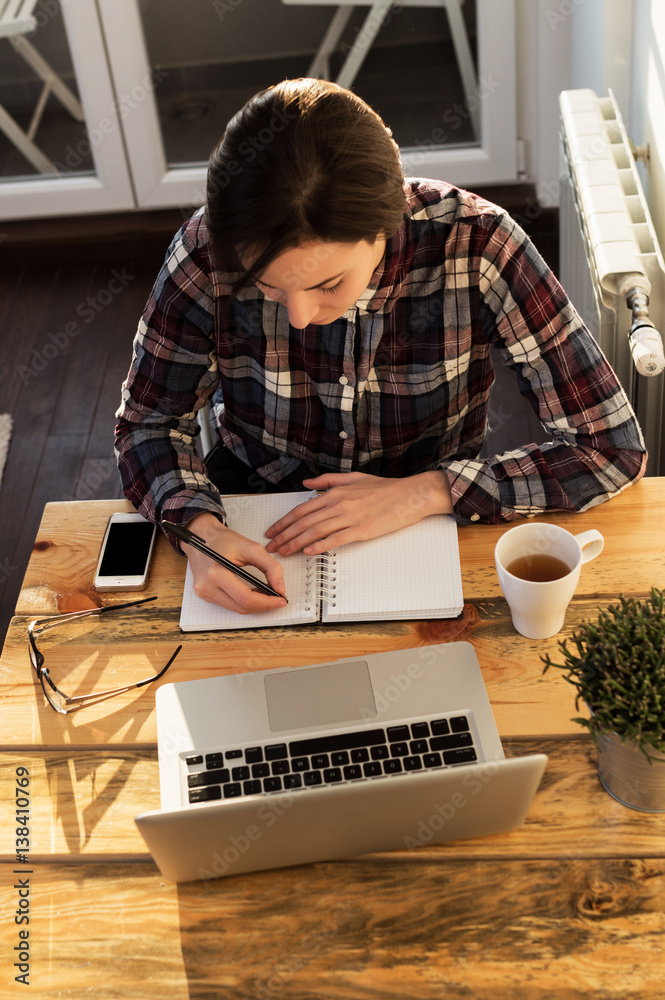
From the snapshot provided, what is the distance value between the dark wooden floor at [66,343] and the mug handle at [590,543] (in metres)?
1.47

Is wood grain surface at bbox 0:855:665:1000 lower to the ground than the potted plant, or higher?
lower

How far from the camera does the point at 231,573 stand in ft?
3.48

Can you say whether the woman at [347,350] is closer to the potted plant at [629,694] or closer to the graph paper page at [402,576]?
the graph paper page at [402,576]

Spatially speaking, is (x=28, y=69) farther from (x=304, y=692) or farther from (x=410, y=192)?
(x=304, y=692)

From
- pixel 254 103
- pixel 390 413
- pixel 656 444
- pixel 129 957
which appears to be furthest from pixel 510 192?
pixel 129 957

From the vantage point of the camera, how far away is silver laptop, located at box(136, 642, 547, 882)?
2.39ft

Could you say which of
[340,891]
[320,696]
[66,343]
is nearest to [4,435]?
[66,343]

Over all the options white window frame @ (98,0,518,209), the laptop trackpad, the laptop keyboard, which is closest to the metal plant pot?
the laptop keyboard

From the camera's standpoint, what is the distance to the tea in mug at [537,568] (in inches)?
38.9

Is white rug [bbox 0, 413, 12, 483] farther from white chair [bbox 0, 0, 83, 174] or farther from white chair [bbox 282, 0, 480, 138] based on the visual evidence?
white chair [bbox 282, 0, 480, 138]

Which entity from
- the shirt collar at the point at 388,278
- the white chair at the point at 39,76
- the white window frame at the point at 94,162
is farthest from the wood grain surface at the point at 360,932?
the white chair at the point at 39,76

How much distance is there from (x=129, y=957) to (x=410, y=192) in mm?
936

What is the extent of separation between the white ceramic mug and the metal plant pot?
164 millimetres

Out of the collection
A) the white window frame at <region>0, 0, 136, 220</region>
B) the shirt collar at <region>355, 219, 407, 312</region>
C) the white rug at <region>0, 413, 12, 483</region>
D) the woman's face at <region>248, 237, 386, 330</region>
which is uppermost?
the woman's face at <region>248, 237, 386, 330</region>
